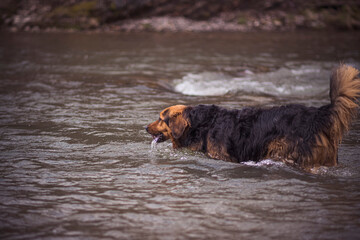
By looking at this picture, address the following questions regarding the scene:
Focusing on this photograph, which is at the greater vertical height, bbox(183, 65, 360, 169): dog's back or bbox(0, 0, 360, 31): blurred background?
bbox(0, 0, 360, 31): blurred background

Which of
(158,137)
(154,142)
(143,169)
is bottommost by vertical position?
(143,169)

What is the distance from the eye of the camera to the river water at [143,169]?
178 inches

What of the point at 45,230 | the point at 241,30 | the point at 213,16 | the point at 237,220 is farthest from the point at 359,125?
the point at 213,16

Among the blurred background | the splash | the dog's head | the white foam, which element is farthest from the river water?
the blurred background

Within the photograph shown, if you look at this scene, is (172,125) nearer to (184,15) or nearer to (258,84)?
(258,84)

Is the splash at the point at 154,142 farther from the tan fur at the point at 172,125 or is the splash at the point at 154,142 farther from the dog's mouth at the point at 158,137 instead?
the tan fur at the point at 172,125

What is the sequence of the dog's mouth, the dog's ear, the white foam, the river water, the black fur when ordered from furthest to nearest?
the white foam, the dog's mouth, the dog's ear, the black fur, the river water

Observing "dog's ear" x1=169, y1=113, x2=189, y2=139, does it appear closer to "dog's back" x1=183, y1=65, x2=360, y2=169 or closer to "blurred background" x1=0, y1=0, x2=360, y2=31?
"dog's back" x1=183, y1=65, x2=360, y2=169

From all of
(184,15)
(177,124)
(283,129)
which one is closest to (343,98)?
(283,129)

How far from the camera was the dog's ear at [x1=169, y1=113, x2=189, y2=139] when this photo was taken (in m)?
6.75

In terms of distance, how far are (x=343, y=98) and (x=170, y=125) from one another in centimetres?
258

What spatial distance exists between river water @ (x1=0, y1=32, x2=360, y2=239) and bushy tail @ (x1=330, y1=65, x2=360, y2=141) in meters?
0.70

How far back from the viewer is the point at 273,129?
19.3ft

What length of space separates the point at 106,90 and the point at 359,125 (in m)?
6.54
